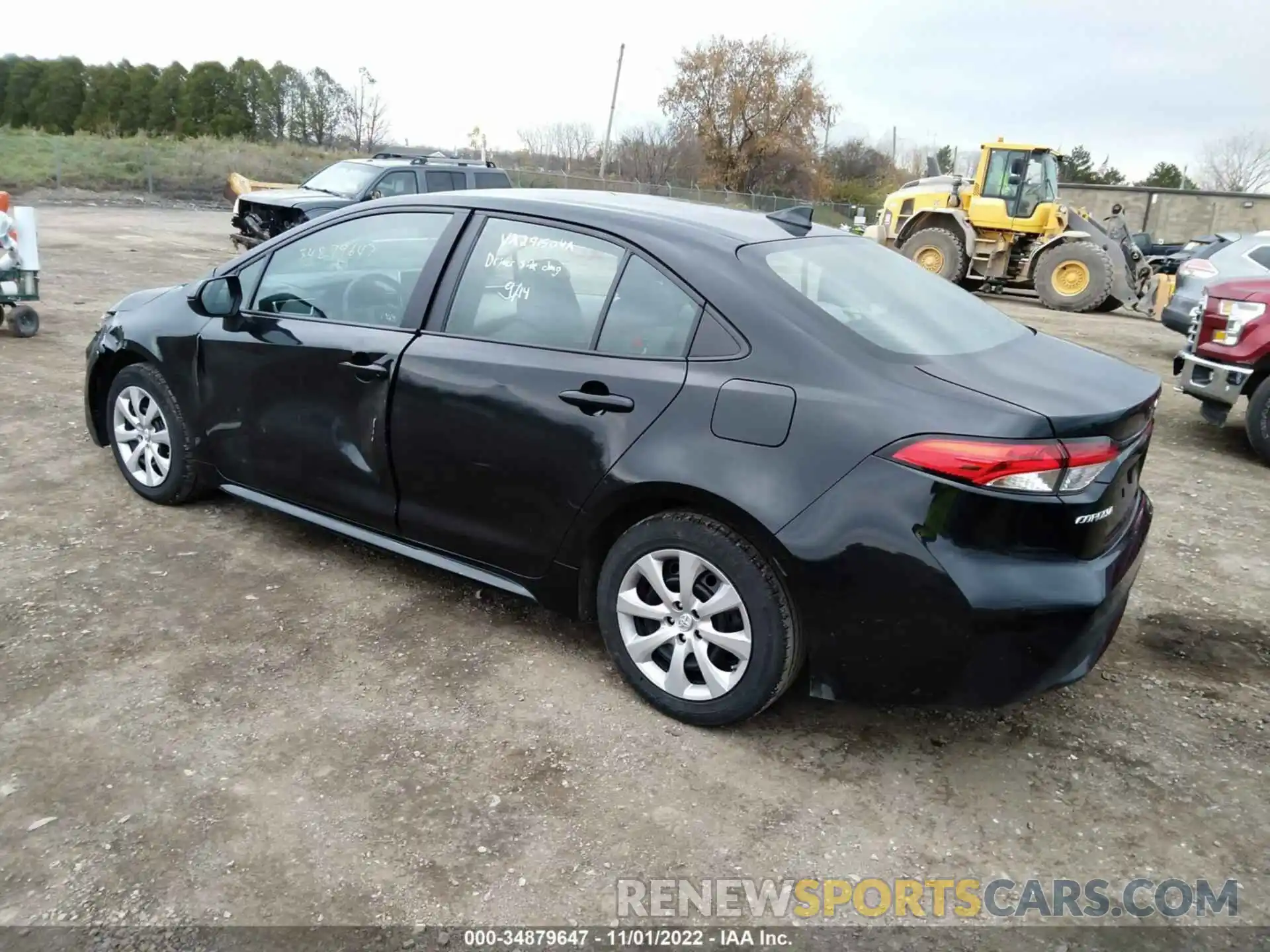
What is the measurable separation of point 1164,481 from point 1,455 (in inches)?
275

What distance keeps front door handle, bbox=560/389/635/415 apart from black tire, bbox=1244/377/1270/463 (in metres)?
5.60

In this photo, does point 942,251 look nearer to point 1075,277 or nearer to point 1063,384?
point 1075,277

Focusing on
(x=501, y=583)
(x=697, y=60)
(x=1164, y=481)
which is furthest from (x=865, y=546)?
(x=697, y=60)

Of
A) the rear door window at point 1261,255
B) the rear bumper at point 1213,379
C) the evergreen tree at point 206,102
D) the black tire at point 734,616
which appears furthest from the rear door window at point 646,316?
the evergreen tree at point 206,102

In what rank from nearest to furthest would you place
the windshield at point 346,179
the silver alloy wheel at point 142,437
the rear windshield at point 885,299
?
the rear windshield at point 885,299, the silver alloy wheel at point 142,437, the windshield at point 346,179

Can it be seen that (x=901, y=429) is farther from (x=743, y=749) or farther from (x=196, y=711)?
(x=196, y=711)

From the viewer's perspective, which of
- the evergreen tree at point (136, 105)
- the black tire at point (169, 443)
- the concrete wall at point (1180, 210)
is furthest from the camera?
the evergreen tree at point (136, 105)

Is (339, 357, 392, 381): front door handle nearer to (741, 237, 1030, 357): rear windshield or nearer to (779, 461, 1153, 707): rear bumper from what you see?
(741, 237, 1030, 357): rear windshield

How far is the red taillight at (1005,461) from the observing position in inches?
101

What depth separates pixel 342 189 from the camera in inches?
560

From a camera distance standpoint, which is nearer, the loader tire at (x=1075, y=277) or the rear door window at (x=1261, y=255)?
the rear door window at (x=1261, y=255)

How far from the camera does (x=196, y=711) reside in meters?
3.04

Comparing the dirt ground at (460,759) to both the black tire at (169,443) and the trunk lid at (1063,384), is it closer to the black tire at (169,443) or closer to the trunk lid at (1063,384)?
the black tire at (169,443)

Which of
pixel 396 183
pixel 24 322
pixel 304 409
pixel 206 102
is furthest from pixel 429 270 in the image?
pixel 206 102
